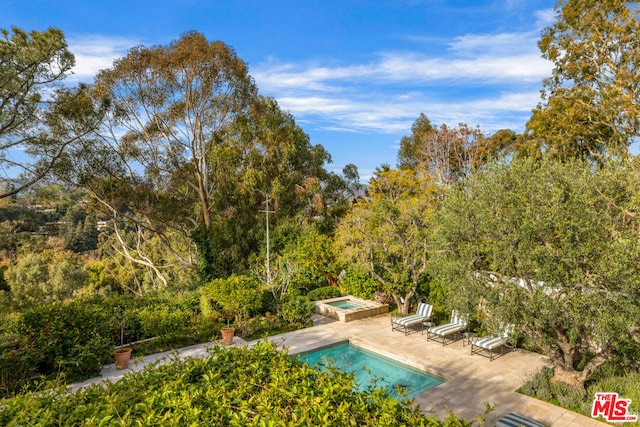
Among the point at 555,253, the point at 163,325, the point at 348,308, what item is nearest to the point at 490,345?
the point at 555,253

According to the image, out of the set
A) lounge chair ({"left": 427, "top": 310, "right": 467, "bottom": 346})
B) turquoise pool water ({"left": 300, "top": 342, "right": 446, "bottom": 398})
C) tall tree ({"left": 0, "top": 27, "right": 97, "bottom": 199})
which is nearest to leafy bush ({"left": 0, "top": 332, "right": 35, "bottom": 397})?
turquoise pool water ({"left": 300, "top": 342, "right": 446, "bottom": 398})

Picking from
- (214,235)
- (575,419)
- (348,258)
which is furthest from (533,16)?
(214,235)

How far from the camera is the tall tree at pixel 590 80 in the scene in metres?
14.4

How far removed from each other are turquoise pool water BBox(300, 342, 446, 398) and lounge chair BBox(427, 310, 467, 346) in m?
1.81

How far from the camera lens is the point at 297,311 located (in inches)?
500

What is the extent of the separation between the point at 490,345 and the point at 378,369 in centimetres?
299

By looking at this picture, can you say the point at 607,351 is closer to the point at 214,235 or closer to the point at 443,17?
the point at 443,17

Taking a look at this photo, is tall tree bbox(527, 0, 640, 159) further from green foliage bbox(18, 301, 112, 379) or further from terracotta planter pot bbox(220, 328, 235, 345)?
green foliage bbox(18, 301, 112, 379)

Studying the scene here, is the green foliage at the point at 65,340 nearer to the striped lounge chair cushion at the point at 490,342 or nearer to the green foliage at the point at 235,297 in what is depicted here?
the green foliage at the point at 235,297

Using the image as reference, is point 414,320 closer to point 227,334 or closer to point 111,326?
point 227,334

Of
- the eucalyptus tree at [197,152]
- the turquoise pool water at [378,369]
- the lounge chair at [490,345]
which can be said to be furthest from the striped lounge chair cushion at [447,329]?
the eucalyptus tree at [197,152]

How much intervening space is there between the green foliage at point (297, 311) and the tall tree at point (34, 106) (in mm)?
11481

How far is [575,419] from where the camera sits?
6535 millimetres

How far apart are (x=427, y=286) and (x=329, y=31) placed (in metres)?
11.2
